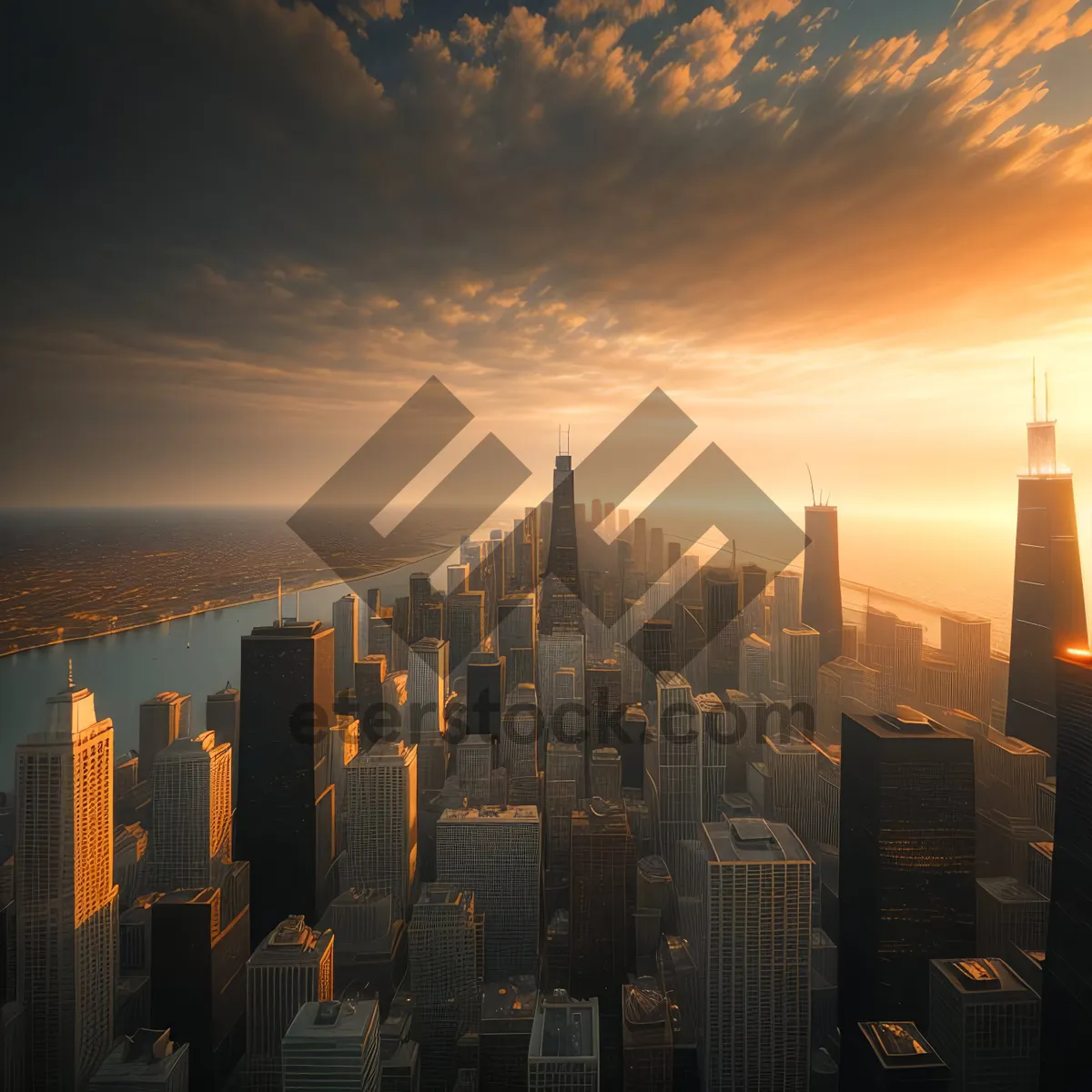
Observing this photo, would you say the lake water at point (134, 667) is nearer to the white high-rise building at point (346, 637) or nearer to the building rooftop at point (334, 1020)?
the white high-rise building at point (346, 637)

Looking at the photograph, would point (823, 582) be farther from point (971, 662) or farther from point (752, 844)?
point (752, 844)

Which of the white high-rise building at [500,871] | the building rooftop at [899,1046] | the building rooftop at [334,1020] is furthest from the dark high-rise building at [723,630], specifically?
the building rooftop at [334,1020]

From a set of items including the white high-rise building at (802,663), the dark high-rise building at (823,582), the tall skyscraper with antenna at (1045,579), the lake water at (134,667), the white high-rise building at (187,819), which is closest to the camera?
the lake water at (134,667)

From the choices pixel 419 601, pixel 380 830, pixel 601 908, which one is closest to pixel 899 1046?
pixel 601 908

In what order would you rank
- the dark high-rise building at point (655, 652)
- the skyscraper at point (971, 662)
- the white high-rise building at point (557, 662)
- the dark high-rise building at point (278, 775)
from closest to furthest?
the dark high-rise building at point (278, 775)
the skyscraper at point (971, 662)
the white high-rise building at point (557, 662)
the dark high-rise building at point (655, 652)

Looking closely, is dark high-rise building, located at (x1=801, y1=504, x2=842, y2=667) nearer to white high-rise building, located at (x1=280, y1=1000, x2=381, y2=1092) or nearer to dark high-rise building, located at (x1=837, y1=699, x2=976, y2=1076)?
dark high-rise building, located at (x1=837, y1=699, x2=976, y2=1076)
